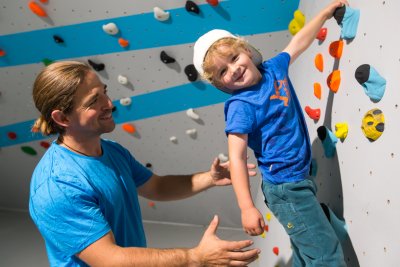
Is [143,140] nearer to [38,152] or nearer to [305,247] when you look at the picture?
[38,152]

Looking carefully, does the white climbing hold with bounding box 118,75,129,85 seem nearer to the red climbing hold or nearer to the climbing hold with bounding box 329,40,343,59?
the red climbing hold

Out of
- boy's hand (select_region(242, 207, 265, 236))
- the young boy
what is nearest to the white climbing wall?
the young boy

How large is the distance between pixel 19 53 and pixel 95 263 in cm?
166

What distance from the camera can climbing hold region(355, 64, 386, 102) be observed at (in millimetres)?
1051

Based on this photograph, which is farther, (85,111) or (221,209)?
(221,209)

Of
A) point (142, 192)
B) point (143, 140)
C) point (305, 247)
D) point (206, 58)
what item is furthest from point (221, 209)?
point (206, 58)

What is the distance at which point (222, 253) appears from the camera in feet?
3.18

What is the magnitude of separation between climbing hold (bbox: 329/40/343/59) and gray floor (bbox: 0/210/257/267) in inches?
61.4

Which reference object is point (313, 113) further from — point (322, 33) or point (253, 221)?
Result: point (253, 221)

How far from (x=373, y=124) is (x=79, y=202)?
83 centimetres

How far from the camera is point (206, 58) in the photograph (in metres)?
1.27

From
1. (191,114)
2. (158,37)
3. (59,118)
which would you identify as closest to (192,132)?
(191,114)

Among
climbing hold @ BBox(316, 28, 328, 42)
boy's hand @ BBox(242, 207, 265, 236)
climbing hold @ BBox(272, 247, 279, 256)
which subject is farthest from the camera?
climbing hold @ BBox(272, 247, 279, 256)

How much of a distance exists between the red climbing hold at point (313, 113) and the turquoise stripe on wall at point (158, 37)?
52cm
